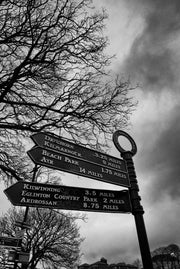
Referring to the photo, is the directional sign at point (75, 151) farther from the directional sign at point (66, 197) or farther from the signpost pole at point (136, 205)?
the directional sign at point (66, 197)

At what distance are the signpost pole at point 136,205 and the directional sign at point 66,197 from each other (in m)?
0.13

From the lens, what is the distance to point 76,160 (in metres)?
4.04

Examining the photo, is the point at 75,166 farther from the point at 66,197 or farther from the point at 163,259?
the point at 163,259

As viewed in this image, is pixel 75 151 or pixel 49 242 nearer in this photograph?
pixel 75 151

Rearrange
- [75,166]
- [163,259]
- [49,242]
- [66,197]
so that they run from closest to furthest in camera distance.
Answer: [66,197] → [75,166] → [49,242] → [163,259]

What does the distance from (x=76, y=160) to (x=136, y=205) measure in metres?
1.24

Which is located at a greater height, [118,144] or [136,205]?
[118,144]

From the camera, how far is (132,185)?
14.1 feet

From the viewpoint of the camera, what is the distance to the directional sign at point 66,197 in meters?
3.33

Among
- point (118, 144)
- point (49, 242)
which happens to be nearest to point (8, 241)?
point (118, 144)

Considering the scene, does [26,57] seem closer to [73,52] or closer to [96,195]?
[73,52]

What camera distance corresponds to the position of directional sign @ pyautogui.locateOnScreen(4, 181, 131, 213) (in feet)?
10.9

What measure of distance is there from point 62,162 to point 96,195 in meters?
0.76

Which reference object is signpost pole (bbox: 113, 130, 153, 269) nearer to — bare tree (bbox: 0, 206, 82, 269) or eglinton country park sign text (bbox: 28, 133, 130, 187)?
eglinton country park sign text (bbox: 28, 133, 130, 187)
